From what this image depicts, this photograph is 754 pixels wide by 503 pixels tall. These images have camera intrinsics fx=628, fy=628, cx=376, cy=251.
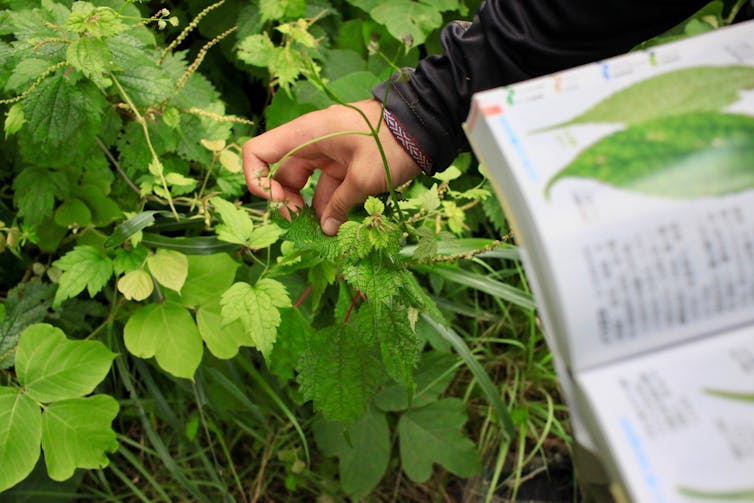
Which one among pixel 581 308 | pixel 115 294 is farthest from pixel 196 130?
pixel 581 308

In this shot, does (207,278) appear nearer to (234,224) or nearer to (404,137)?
(234,224)

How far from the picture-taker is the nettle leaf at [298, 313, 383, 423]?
1036 mm

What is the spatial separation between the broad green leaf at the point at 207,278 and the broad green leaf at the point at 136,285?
75mm

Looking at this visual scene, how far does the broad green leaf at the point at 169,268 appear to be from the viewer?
1104mm

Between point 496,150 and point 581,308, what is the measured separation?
0.16 meters

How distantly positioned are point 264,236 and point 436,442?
60 cm

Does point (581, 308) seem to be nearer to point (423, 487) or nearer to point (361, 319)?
point (361, 319)

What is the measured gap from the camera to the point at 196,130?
4.25ft

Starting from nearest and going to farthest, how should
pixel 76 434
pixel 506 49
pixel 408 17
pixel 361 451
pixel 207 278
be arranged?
pixel 506 49 → pixel 76 434 → pixel 207 278 → pixel 361 451 → pixel 408 17

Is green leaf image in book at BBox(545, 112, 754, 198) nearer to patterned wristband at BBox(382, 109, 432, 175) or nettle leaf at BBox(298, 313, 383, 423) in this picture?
patterned wristband at BBox(382, 109, 432, 175)

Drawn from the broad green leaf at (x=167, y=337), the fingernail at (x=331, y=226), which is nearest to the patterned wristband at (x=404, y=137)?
the fingernail at (x=331, y=226)

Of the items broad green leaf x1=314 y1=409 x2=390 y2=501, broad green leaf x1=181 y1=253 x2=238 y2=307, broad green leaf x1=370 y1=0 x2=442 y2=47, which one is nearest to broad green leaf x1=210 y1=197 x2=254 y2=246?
broad green leaf x1=181 y1=253 x2=238 y2=307

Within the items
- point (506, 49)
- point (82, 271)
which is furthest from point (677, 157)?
point (82, 271)

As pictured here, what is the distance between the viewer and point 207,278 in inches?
46.5
